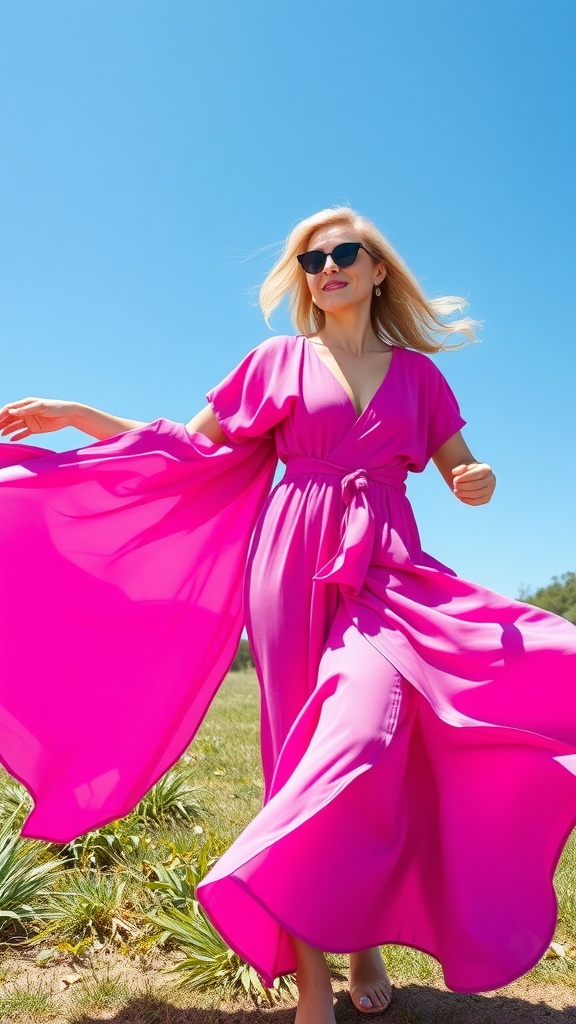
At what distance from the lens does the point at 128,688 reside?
389 centimetres

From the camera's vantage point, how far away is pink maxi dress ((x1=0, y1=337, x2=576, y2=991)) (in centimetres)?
288

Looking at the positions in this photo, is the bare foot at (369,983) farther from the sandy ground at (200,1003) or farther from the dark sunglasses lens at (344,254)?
the dark sunglasses lens at (344,254)

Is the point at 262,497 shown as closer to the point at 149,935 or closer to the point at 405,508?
the point at 405,508

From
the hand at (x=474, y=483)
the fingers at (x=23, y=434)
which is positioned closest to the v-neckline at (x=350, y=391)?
the hand at (x=474, y=483)

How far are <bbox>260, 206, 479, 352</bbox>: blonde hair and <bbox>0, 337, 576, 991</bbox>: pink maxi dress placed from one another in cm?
21

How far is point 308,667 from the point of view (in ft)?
11.1

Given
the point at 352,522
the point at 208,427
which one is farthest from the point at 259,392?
the point at 352,522

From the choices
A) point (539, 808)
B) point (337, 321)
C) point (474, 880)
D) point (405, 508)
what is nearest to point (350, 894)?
point (474, 880)

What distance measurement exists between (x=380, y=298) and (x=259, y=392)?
0.81m

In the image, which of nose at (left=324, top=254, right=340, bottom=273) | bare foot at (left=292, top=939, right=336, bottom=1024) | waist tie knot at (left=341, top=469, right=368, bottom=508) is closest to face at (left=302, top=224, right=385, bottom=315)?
nose at (left=324, top=254, right=340, bottom=273)

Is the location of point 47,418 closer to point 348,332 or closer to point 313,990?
point 348,332

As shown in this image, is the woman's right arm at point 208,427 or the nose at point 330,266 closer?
the nose at point 330,266

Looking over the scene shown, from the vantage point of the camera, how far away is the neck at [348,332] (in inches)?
153

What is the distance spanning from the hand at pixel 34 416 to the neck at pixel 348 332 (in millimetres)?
1090
